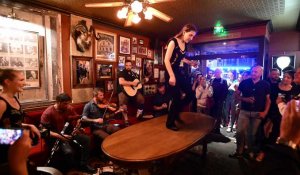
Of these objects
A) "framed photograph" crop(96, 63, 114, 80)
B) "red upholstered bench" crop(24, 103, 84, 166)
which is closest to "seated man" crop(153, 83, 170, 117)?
"framed photograph" crop(96, 63, 114, 80)

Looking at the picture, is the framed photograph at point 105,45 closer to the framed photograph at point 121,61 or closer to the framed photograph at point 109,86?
the framed photograph at point 121,61

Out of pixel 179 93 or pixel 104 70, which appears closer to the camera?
pixel 179 93

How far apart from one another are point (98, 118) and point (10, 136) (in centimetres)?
240

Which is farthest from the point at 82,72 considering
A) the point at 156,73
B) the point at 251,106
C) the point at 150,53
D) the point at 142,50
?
the point at 251,106

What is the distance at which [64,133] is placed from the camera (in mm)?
2885

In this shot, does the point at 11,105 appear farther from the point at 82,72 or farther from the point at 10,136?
the point at 82,72

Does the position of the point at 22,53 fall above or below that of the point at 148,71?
above

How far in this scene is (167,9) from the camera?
12.4 ft

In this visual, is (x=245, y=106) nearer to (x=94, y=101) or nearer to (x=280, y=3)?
(x=280, y=3)

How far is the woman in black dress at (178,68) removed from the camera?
2.34 meters

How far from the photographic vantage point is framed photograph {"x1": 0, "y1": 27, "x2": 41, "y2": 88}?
3.01m

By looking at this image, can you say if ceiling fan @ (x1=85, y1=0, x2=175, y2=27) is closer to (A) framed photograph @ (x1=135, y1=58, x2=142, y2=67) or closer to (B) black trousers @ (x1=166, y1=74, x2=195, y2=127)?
(B) black trousers @ (x1=166, y1=74, x2=195, y2=127)

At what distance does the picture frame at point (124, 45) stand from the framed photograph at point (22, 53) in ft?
6.46

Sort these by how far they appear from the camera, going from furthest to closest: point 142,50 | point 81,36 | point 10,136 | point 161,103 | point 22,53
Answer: point 142,50 → point 161,103 → point 81,36 → point 22,53 → point 10,136
